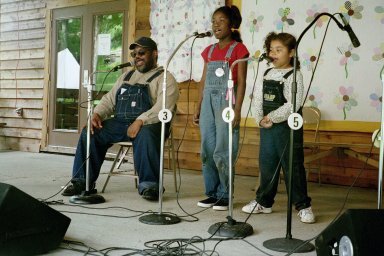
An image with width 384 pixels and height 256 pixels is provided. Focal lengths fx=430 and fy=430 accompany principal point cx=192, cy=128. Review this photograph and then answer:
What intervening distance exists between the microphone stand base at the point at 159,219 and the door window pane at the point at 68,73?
3.85 m

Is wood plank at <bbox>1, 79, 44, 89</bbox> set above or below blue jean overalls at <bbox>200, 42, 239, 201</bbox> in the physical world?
above

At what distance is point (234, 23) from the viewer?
2.96 metres

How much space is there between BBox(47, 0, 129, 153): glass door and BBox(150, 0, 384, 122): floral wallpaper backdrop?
1243mm

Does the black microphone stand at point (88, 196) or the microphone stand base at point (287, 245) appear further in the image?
the black microphone stand at point (88, 196)

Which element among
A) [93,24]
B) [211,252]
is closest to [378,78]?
[211,252]

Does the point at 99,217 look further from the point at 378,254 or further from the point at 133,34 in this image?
the point at 133,34

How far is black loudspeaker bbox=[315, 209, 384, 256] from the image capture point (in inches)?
54.3

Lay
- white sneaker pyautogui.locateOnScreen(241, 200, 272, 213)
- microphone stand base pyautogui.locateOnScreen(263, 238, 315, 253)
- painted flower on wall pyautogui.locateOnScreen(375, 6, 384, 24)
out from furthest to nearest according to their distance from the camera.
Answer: painted flower on wall pyautogui.locateOnScreen(375, 6, 384, 24)
white sneaker pyautogui.locateOnScreen(241, 200, 272, 213)
microphone stand base pyautogui.locateOnScreen(263, 238, 315, 253)

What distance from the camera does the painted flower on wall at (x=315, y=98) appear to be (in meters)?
4.23

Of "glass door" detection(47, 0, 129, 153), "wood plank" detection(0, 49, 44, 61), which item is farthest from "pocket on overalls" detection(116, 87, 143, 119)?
"wood plank" detection(0, 49, 44, 61)

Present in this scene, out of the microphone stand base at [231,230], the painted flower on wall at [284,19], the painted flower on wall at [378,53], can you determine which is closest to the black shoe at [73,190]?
the microphone stand base at [231,230]

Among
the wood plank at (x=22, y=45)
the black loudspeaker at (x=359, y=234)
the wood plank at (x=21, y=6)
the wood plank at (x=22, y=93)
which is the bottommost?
the black loudspeaker at (x=359, y=234)

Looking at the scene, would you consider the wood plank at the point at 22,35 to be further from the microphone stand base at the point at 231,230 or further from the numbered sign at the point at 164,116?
the microphone stand base at the point at 231,230

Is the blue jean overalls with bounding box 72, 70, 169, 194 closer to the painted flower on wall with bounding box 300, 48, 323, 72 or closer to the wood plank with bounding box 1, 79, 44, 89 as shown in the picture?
the painted flower on wall with bounding box 300, 48, 323, 72
